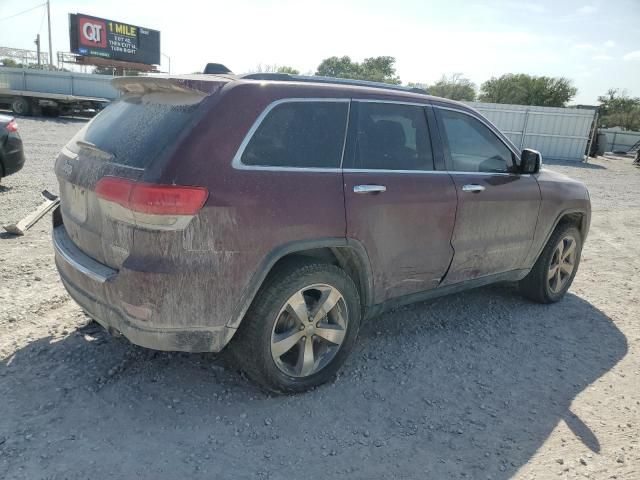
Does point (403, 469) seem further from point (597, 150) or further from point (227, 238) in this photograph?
point (597, 150)

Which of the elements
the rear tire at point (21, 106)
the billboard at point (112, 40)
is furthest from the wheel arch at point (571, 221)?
the billboard at point (112, 40)

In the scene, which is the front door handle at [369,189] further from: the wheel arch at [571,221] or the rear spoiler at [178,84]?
the wheel arch at [571,221]

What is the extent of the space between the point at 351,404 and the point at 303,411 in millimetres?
312

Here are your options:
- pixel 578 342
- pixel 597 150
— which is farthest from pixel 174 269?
pixel 597 150

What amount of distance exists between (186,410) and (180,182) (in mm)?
1370

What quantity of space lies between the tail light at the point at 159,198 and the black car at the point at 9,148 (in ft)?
20.9

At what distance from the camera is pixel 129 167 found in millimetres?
2656

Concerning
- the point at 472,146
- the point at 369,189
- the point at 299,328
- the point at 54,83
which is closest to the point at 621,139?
the point at 54,83

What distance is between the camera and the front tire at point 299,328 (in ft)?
9.49

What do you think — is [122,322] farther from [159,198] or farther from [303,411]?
[303,411]

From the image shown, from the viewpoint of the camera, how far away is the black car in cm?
760

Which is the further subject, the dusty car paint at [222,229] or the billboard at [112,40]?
the billboard at [112,40]

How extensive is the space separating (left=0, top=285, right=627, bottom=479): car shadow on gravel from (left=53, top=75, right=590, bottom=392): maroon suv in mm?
322

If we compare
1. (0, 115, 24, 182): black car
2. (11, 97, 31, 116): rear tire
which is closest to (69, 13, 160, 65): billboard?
(11, 97, 31, 116): rear tire
